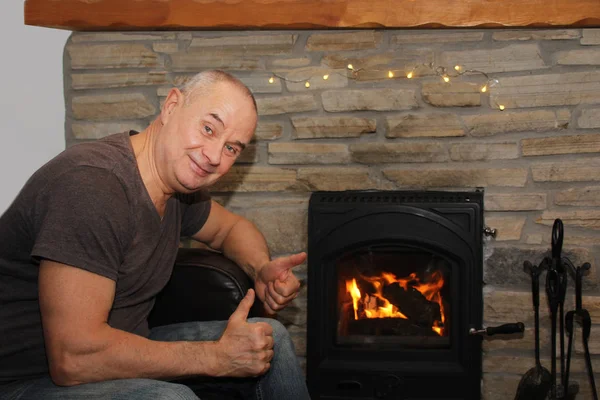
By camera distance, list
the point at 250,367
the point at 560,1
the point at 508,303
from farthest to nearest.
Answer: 1. the point at 508,303
2. the point at 560,1
3. the point at 250,367

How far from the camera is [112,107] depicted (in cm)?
290

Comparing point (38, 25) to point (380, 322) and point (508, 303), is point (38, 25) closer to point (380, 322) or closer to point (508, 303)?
point (380, 322)

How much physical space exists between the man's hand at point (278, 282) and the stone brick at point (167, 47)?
102 centimetres

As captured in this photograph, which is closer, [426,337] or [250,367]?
[250,367]

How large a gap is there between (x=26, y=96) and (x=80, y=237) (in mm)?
1425

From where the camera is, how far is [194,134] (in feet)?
6.07

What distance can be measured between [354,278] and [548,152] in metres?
0.80

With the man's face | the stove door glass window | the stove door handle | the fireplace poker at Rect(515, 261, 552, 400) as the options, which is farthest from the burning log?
the man's face

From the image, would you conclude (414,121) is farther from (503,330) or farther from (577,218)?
(503,330)

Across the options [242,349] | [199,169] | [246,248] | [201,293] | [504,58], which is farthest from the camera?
[504,58]

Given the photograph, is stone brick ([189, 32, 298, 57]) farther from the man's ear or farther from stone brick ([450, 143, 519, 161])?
the man's ear

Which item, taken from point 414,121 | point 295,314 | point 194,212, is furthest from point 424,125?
point 194,212

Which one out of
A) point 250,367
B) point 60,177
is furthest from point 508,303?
point 60,177

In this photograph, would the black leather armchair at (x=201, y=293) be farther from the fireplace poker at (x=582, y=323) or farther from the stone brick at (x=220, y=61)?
the fireplace poker at (x=582, y=323)
